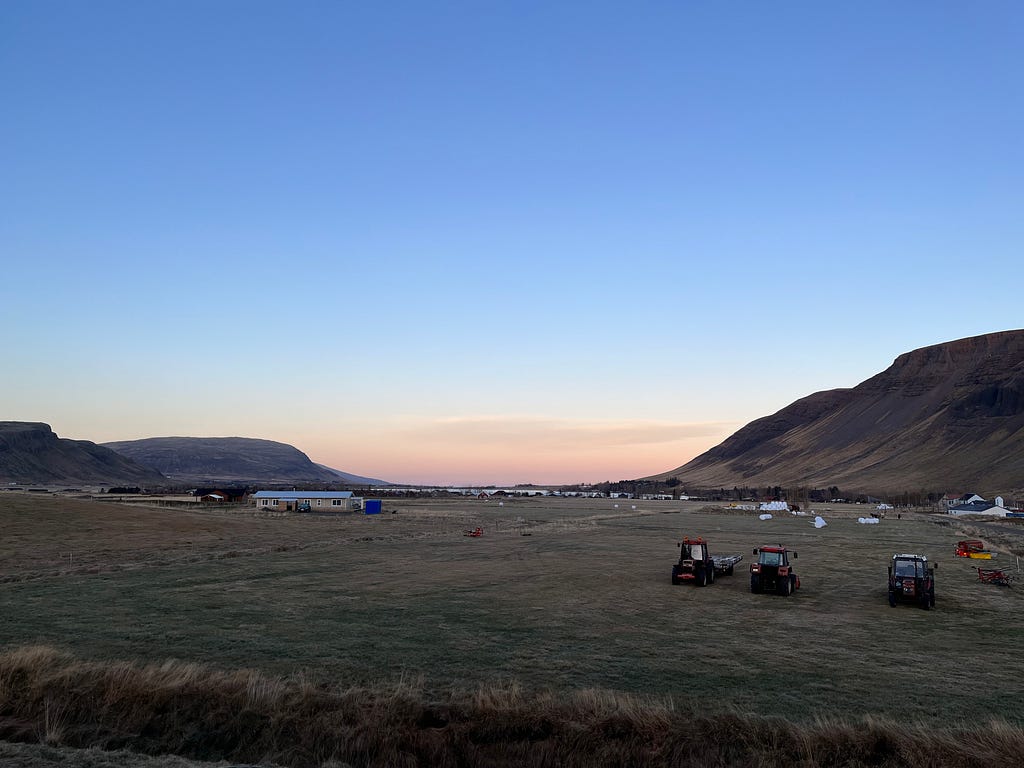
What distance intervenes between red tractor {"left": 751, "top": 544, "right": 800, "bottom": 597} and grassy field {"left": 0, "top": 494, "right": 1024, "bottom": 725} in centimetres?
59

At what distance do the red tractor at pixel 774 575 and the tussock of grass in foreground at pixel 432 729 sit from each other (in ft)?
52.6

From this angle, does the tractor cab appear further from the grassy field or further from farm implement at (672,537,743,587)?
the grassy field

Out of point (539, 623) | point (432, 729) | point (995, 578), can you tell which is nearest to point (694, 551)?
A: point (539, 623)

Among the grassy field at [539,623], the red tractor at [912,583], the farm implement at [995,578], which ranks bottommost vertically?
the grassy field at [539,623]

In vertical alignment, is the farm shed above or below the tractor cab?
below

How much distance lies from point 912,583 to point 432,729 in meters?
20.9

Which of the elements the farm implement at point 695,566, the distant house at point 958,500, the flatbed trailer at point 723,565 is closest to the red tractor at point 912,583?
the farm implement at point 695,566

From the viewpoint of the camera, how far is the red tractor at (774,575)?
1075 inches

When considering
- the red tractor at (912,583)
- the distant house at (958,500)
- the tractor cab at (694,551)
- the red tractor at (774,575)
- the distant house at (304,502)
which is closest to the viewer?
the red tractor at (912,583)

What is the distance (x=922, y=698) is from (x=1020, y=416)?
22312 cm

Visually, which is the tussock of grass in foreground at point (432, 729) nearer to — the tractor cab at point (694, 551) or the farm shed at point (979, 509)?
the tractor cab at point (694, 551)

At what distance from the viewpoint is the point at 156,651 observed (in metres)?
17.2

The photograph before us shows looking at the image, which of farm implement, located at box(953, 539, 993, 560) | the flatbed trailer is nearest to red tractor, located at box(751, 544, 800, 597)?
the flatbed trailer

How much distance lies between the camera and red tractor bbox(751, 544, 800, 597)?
2731 cm
